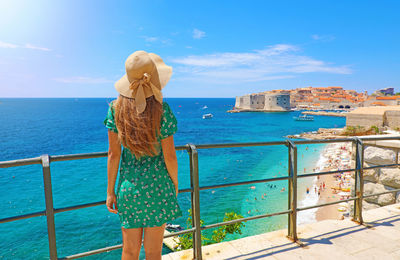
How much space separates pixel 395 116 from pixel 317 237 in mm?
40185

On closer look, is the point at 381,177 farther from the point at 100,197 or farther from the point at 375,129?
the point at 375,129

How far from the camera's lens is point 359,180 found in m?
3.55

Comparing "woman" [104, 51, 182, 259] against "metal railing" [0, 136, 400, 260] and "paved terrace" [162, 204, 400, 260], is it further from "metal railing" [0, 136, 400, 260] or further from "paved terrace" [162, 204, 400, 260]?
"paved terrace" [162, 204, 400, 260]

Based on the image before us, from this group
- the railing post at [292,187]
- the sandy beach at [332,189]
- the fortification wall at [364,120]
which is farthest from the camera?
the fortification wall at [364,120]

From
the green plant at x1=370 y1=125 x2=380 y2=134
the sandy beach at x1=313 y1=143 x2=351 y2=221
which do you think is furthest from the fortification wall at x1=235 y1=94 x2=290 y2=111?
the sandy beach at x1=313 y1=143 x2=351 y2=221

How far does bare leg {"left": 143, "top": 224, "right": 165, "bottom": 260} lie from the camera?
1.84 metres

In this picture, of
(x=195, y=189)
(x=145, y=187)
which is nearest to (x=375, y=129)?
(x=195, y=189)

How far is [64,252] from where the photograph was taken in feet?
46.2

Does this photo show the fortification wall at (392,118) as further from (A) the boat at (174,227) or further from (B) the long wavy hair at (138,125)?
(B) the long wavy hair at (138,125)

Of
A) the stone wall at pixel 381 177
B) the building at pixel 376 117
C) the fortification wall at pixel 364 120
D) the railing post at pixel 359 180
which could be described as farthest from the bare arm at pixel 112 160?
the fortification wall at pixel 364 120

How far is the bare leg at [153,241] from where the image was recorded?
6.03 feet

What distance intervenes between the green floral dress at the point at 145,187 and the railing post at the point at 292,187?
1720mm

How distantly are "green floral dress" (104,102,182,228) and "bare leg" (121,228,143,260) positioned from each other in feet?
0.22

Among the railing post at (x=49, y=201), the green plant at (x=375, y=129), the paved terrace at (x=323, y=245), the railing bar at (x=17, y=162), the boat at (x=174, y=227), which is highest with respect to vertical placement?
the railing bar at (x=17, y=162)
